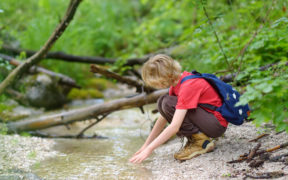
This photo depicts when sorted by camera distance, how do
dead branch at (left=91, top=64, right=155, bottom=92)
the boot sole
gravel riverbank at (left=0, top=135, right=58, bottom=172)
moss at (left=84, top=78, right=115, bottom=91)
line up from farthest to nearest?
1. moss at (left=84, top=78, right=115, bottom=91)
2. dead branch at (left=91, top=64, right=155, bottom=92)
3. gravel riverbank at (left=0, top=135, right=58, bottom=172)
4. the boot sole

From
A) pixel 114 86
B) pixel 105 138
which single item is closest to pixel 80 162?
pixel 105 138

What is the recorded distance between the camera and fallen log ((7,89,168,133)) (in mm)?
3727

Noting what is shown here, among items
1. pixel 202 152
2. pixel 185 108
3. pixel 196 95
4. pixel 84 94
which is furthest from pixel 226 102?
pixel 84 94

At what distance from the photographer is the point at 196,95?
7.55 ft

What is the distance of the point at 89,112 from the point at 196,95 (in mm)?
2009

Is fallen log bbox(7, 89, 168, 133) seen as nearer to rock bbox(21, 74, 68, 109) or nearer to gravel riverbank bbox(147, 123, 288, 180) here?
gravel riverbank bbox(147, 123, 288, 180)

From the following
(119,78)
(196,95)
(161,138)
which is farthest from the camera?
(119,78)

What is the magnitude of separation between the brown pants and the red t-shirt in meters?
0.05

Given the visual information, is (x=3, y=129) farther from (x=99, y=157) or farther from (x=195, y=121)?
(x=195, y=121)

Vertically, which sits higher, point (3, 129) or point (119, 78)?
point (119, 78)

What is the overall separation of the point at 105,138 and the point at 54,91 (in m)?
3.29

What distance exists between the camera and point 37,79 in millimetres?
6652

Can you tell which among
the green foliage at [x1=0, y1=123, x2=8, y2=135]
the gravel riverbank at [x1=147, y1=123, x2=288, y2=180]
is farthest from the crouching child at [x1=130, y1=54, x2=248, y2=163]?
the green foliage at [x1=0, y1=123, x2=8, y2=135]

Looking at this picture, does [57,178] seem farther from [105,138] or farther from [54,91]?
[54,91]
